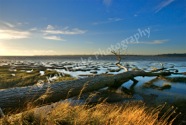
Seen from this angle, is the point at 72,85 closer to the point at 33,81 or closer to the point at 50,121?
the point at 50,121

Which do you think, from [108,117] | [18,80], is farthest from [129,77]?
[108,117]

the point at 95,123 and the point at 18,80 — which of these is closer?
the point at 95,123

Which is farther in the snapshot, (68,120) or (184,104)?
(184,104)

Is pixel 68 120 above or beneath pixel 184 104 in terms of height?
above

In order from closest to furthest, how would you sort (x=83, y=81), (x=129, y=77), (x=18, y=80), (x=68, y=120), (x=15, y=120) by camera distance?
(x=15, y=120)
(x=68, y=120)
(x=83, y=81)
(x=129, y=77)
(x=18, y=80)

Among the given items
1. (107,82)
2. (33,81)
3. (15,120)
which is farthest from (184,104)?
(33,81)

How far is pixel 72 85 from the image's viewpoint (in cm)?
1370

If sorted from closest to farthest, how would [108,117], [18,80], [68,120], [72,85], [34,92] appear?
1. [68,120]
2. [108,117]
3. [34,92]
4. [72,85]
5. [18,80]

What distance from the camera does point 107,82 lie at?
716 inches

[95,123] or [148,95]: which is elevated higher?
[95,123]

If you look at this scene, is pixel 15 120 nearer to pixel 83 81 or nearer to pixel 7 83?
pixel 83 81

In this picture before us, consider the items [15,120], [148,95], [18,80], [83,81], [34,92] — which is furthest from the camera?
[18,80]

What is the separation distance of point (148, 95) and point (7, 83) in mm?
14219

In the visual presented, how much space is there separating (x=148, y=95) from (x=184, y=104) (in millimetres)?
3966
